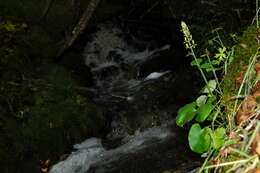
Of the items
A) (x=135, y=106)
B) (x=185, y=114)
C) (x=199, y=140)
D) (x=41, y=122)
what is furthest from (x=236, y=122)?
(x=135, y=106)

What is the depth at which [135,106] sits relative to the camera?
6117mm

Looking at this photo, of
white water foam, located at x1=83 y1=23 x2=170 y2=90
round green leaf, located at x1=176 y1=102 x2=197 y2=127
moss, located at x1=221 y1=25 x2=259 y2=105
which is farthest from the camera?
white water foam, located at x1=83 y1=23 x2=170 y2=90

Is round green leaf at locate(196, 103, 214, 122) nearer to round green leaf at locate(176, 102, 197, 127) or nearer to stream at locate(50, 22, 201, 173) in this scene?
round green leaf at locate(176, 102, 197, 127)

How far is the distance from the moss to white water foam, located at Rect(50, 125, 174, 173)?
10.2ft

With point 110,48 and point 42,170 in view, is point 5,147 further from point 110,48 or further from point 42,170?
point 110,48

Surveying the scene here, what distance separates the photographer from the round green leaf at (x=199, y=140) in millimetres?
1629

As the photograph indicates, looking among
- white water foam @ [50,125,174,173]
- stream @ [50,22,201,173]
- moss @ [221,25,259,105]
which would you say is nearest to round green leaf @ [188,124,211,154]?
moss @ [221,25,259,105]

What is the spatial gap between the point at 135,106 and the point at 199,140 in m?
4.45

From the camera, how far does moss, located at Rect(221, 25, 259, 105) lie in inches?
70.1

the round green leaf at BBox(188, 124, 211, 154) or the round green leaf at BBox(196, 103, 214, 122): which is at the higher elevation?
the round green leaf at BBox(196, 103, 214, 122)

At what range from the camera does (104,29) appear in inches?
373

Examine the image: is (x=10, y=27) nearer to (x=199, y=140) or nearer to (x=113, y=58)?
(x=113, y=58)

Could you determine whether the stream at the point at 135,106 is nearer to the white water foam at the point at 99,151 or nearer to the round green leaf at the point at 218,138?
the white water foam at the point at 99,151

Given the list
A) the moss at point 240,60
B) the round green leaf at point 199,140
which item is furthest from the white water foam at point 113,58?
the round green leaf at point 199,140
